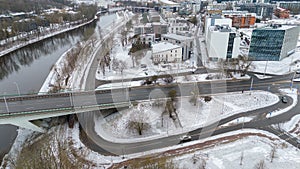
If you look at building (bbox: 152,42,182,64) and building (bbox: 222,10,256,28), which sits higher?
building (bbox: 222,10,256,28)

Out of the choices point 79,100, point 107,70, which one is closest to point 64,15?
point 107,70

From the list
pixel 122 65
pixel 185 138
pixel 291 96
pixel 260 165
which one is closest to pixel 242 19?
pixel 291 96

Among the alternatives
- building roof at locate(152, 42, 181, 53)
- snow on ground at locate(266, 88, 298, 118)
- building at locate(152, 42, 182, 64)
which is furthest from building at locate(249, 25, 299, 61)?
building roof at locate(152, 42, 181, 53)

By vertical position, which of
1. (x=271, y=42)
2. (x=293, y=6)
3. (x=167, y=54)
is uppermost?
(x=293, y=6)

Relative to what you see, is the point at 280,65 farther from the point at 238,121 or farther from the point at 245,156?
the point at 245,156

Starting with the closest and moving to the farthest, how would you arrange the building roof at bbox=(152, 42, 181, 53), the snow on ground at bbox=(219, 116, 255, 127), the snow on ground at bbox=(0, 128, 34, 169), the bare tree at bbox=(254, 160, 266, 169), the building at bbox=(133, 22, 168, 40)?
the bare tree at bbox=(254, 160, 266, 169), the snow on ground at bbox=(0, 128, 34, 169), the snow on ground at bbox=(219, 116, 255, 127), the building roof at bbox=(152, 42, 181, 53), the building at bbox=(133, 22, 168, 40)

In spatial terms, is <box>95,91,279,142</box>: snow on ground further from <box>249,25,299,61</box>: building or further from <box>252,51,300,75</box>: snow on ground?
<box>249,25,299,61</box>: building
